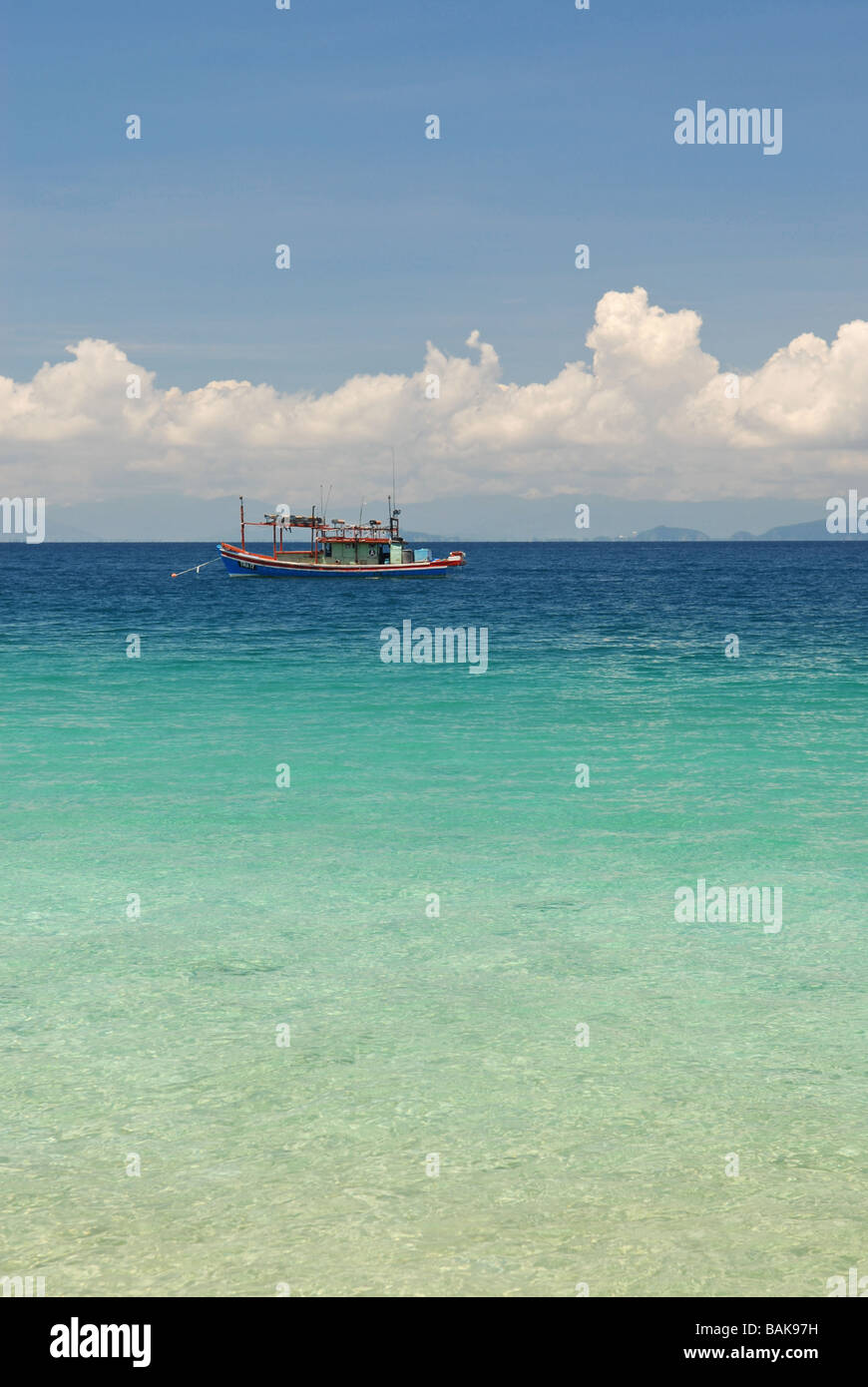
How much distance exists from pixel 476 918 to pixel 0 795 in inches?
395

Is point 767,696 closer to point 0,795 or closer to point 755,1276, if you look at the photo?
point 0,795

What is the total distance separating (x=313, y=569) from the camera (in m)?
125

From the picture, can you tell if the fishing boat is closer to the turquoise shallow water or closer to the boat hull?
the boat hull

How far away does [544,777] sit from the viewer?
801 inches

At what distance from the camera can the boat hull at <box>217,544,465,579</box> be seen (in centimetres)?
12338

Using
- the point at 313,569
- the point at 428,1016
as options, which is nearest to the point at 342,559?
the point at 313,569

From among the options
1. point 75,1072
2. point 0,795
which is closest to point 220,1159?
point 75,1072

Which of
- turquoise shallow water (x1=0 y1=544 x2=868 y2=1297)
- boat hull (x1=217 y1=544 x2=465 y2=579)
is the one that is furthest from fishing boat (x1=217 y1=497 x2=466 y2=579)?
turquoise shallow water (x1=0 y1=544 x2=868 y2=1297)

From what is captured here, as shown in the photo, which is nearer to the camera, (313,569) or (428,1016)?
(428,1016)

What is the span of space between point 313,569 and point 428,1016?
117200 mm

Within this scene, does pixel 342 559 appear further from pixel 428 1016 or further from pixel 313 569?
pixel 428 1016

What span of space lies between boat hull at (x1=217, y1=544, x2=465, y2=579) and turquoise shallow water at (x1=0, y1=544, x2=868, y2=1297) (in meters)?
99.4

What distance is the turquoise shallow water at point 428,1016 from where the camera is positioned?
246 inches
